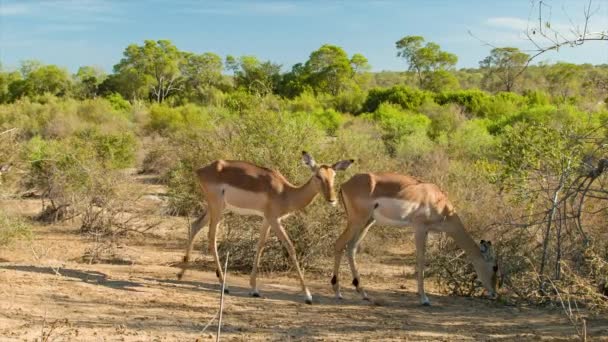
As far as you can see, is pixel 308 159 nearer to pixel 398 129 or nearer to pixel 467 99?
pixel 398 129

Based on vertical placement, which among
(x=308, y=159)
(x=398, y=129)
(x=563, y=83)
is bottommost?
(x=308, y=159)

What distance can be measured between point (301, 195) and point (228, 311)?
6.85 ft

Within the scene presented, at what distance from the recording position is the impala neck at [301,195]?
1021 cm

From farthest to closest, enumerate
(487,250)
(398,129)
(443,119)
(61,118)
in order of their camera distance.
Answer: (61,118) < (443,119) < (398,129) < (487,250)

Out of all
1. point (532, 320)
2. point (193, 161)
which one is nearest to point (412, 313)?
point (532, 320)

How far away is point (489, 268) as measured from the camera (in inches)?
406

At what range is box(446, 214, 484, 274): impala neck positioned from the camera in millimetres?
10367

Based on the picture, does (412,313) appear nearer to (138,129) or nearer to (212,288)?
(212,288)

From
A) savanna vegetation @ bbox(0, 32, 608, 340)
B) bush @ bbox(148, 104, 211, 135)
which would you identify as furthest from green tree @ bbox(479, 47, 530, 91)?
bush @ bbox(148, 104, 211, 135)

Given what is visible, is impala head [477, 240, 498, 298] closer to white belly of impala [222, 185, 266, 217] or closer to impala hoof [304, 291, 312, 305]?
impala hoof [304, 291, 312, 305]

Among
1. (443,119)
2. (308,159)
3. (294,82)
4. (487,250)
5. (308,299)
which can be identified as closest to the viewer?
(308,299)

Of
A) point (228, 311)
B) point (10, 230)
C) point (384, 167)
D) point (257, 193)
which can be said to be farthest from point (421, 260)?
point (10, 230)

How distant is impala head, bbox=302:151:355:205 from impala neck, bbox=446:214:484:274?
5.99 ft

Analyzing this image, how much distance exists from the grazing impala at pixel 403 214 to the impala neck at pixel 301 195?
528mm
